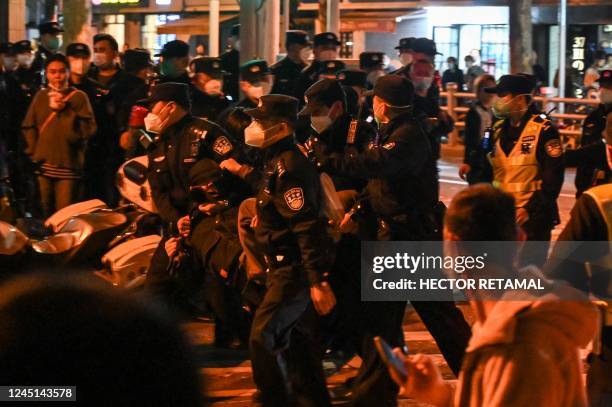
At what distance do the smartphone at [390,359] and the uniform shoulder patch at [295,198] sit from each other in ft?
9.50

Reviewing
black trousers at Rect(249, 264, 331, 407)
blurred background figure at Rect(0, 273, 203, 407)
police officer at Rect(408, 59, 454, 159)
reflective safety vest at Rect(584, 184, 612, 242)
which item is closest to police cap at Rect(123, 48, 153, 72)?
police officer at Rect(408, 59, 454, 159)

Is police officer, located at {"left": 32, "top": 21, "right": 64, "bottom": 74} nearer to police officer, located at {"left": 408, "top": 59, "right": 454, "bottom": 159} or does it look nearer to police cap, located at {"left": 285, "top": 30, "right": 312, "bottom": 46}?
police cap, located at {"left": 285, "top": 30, "right": 312, "bottom": 46}

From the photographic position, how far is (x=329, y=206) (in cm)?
636

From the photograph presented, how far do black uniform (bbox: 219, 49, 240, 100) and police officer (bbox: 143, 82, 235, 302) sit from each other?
4.98 metres

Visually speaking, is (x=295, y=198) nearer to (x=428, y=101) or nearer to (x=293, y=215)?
(x=293, y=215)

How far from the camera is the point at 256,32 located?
40.0 ft

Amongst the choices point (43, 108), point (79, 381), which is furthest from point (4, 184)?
point (79, 381)

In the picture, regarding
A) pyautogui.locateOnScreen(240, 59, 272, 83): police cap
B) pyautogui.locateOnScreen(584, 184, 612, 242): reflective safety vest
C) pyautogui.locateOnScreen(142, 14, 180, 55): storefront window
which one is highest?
pyautogui.locateOnScreen(142, 14, 180, 55): storefront window

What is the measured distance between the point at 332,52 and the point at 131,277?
15.9 feet

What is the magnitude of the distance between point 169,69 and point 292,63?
4.96ft

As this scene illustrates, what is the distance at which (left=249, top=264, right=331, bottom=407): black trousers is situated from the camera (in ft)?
20.3

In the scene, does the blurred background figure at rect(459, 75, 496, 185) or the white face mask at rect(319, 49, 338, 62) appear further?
the white face mask at rect(319, 49, 338, 62)

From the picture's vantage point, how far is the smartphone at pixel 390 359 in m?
3.07

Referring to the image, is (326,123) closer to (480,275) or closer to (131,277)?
(131,277)
